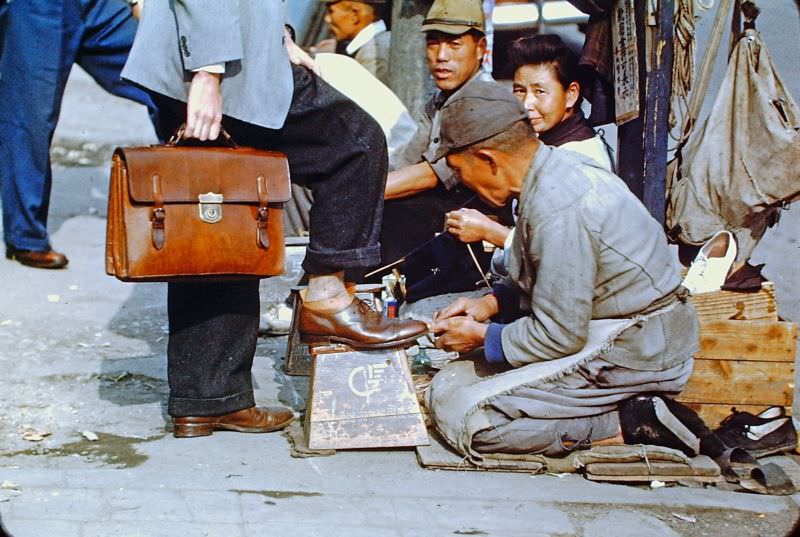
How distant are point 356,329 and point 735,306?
140 cm

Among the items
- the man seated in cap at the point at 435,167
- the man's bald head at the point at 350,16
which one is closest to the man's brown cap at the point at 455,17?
the man seated in cap at the point at 435,167

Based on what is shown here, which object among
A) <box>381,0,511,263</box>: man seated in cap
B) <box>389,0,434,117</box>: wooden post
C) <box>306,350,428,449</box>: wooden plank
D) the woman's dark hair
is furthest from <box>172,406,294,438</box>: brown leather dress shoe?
<box>389,0,434,117</box>: wooden post

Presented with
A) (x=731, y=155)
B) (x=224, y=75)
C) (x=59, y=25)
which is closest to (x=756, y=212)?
(x=731, y=155)

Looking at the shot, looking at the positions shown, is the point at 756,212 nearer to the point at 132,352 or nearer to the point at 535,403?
the point at 535,403

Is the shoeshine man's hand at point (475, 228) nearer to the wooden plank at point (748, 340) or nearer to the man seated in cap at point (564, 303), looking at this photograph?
the man seated in cap at point (564, 303)

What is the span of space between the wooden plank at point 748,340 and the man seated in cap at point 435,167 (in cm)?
132

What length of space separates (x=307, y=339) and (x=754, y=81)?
1.93m

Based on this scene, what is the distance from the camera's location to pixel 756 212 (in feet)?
13.5

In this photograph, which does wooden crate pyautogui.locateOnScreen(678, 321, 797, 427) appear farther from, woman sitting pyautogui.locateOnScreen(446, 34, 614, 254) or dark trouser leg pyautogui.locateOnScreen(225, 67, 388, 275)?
dark trouser leg pyautogui.locateOnScreen(225, 67, 388, 275)

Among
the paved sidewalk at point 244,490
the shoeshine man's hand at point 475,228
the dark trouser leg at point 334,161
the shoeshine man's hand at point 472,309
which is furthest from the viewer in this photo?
the shoeshine man's hand at point 475,228

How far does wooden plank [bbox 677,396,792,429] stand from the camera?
3.82 meters

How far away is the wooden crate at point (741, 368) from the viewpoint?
3.80 metres

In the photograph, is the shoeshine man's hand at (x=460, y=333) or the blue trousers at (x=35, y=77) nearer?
the shoeshine man's hand at (x=460, y=333)

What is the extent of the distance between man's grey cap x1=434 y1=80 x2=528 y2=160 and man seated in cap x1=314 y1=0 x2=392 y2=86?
2.88 meters
